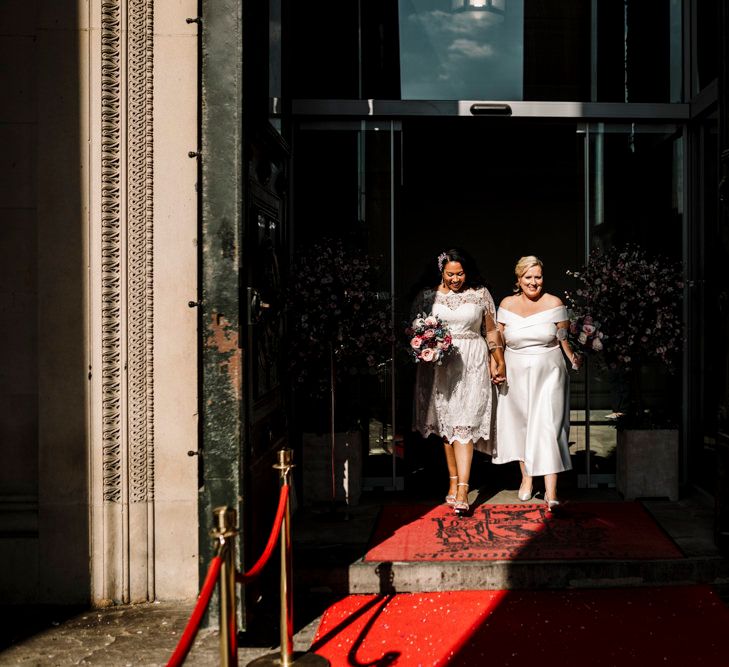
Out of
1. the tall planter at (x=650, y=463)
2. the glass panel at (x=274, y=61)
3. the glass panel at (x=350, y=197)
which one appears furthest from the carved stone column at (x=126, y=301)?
the tall planter at (x=650, y=463)

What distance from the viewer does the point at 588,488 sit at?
296 inches

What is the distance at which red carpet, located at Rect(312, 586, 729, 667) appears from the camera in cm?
421

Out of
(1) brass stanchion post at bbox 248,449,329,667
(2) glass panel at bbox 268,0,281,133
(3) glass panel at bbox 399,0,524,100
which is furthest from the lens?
(3) glass panel at bbox 399,0,524,100

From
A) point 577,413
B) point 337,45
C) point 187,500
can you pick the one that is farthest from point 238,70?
point 577,413

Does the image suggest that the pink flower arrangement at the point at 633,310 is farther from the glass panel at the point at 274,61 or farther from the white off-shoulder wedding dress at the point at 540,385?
the glass panel at the point at 274,61

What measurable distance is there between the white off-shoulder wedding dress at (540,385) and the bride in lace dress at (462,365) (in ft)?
0.55

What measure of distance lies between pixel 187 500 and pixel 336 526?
1.54 metres

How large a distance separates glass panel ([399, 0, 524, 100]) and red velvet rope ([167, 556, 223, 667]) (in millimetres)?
5808

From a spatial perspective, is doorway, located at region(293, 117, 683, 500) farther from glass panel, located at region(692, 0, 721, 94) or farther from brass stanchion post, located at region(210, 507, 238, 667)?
brass stanchion post, located at region(210, 507, 238, 667)

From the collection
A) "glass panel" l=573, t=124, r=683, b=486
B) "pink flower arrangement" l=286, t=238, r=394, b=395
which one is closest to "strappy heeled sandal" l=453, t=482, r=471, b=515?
"pink flower arrangement" l=286, t=238, r=394, b=395

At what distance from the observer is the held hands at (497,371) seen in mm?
6699

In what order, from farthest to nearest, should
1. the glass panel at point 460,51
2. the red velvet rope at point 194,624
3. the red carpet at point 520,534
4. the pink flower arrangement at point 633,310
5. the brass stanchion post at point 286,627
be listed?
the glass panel at point 460,51 → the pink flower arrangement at point 633,310 → the red carpet at point 520,534 → the brass stanchion post at point 286,627 → the red velvet rope at point 194,624

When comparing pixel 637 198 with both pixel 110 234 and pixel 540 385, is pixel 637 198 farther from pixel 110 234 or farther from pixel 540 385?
pixel 110 234

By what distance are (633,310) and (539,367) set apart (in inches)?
42.4
